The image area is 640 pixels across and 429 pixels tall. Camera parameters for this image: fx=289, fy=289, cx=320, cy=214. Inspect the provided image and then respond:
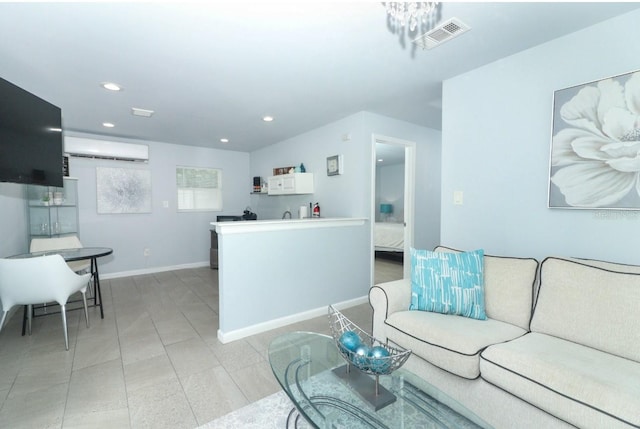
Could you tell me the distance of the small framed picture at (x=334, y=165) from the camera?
3756 millimetres

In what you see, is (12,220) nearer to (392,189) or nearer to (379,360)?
(379,360)

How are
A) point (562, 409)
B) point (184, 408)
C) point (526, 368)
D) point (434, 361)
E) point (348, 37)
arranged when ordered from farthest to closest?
1. point (348, 37)
2. point (184, 408)
3. point (434, 361)
4. point (526, 368)
5. point (562, 409)

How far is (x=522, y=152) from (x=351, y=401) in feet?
6.96

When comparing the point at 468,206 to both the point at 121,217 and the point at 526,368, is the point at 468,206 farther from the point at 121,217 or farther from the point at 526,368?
the point at 121,217

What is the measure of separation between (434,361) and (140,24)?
261 cm

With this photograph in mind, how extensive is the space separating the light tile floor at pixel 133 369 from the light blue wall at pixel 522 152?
157cm

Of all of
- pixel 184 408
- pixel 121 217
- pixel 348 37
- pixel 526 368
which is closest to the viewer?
pixel 526 368

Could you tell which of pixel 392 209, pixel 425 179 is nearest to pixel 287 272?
pixel 425 179

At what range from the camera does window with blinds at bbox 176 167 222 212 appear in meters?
5.37

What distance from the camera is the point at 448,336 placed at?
1596 mm

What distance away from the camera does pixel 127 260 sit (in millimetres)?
4836

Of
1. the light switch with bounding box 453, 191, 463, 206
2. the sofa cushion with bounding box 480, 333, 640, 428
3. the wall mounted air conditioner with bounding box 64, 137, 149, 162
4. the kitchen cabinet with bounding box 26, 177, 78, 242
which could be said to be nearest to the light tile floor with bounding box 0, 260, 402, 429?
the kitchen cabinet with bounding box 26, 177, 78, 242

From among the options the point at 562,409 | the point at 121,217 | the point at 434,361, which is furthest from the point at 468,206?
the point at 121,217

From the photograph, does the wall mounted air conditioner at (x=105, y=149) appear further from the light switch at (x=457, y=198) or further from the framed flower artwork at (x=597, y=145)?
the framed flower artwork at (x=597, y=145)
